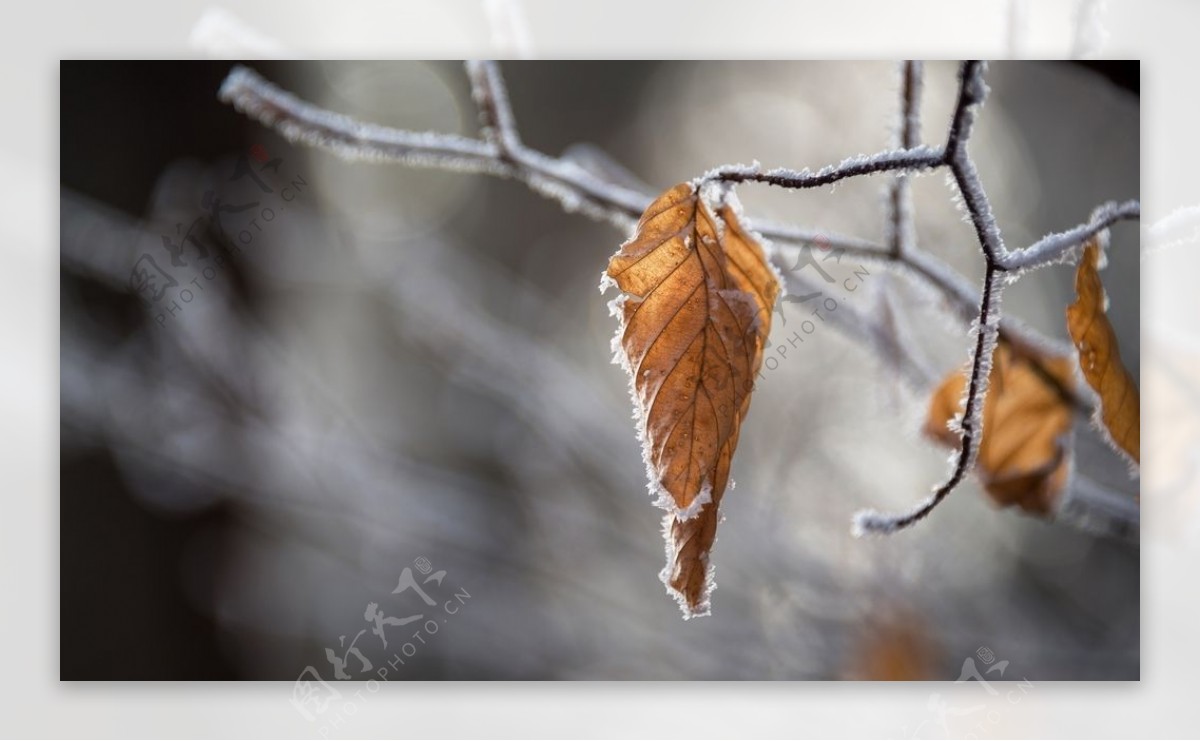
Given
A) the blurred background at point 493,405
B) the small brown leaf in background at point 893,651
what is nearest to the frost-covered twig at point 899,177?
the blurred background at point 493,405

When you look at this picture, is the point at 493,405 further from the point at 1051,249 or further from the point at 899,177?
the point at 1051,249

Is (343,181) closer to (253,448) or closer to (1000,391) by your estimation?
(253,448)

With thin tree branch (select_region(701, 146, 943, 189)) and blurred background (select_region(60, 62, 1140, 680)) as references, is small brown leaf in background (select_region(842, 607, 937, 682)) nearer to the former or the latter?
blurred background (select_region(60, 62, 1140, 680))

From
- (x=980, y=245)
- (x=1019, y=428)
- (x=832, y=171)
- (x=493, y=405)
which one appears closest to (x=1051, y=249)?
(x=980, y=245)

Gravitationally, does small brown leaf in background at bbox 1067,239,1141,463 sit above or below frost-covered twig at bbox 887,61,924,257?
below

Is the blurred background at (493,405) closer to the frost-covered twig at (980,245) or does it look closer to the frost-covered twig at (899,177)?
the frost-covered twig at (899,177)

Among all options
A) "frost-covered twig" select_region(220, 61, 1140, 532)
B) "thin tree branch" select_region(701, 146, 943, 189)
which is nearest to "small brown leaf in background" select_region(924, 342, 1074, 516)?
"frost-covered twig" select_region(220, 61, 1140, 532)
